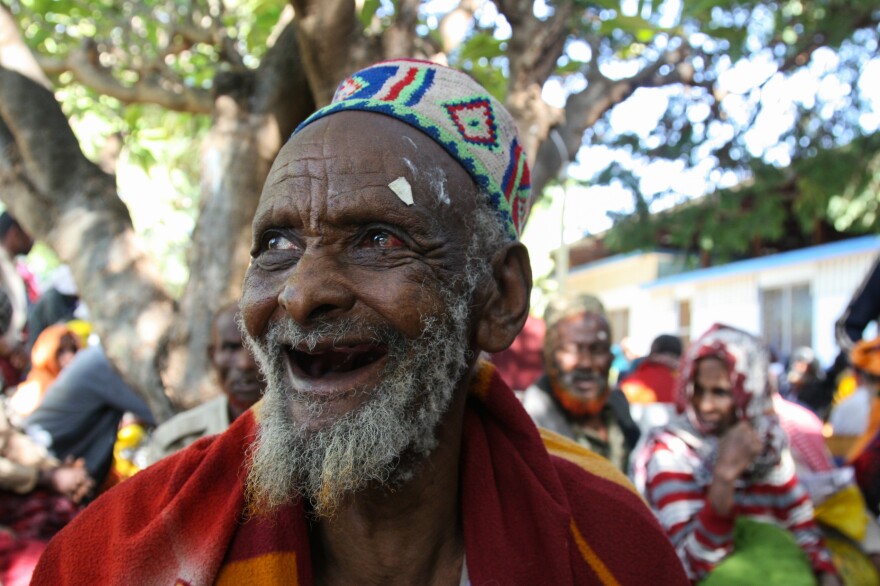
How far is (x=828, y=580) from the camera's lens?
3730 millimetres

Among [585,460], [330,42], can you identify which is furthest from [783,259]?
[585,460]

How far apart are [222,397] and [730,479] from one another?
231cm

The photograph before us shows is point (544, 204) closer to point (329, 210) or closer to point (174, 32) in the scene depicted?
point (174, 32)

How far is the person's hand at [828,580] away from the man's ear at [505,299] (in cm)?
255

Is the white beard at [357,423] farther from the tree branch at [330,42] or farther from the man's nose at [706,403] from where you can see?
the man's nose at [706,403]

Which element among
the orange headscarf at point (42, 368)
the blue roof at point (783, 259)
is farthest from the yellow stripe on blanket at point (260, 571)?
the blue roof at point (783, 259)

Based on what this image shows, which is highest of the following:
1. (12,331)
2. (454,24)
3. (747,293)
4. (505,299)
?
(454,24)

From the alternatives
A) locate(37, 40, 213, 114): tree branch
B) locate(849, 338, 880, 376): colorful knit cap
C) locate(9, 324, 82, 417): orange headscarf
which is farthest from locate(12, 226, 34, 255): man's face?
locate(849, 338, 880, 376): colorful knit cap

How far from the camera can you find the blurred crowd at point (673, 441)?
11.5 ft

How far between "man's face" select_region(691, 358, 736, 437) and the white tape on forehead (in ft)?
9.24

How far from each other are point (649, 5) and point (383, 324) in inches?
136

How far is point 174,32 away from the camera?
5973 millimetres

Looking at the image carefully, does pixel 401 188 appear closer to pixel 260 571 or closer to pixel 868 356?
pixel 260 571

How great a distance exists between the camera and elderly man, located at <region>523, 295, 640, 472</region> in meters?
4.77
